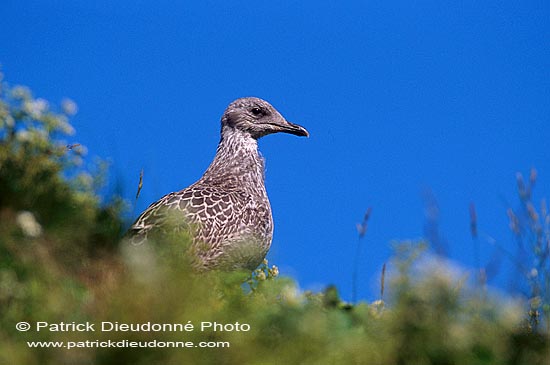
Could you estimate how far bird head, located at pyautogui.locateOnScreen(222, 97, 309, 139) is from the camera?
949cm

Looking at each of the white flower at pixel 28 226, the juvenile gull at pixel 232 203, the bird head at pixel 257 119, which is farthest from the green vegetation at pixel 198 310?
the bird head at pixel 257 119

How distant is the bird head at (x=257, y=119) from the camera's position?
9.49 meters

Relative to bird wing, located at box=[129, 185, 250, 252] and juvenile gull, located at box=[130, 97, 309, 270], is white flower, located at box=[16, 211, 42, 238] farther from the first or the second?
bird wing, located at box=[129, 185, 250, 252]

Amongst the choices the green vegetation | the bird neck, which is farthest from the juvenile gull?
the green vegetation

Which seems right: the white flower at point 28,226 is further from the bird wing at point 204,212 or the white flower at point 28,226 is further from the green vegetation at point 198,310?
the bird wing at point 204,212

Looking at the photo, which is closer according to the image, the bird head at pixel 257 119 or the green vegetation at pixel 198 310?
the green vegetation at pixel 198 310

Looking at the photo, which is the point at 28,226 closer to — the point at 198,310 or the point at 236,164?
the point at 198,310

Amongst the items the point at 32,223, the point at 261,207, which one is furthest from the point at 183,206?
the point at 32,223

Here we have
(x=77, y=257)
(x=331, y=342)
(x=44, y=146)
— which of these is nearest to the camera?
(x=331, y=342)

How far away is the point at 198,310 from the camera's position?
3811mm

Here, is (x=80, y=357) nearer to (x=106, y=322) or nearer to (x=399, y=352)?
(x=106, y=322)

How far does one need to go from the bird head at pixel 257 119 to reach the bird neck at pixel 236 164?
86 mm

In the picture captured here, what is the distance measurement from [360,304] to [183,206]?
2578 millimetres

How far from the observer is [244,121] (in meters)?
9.49
